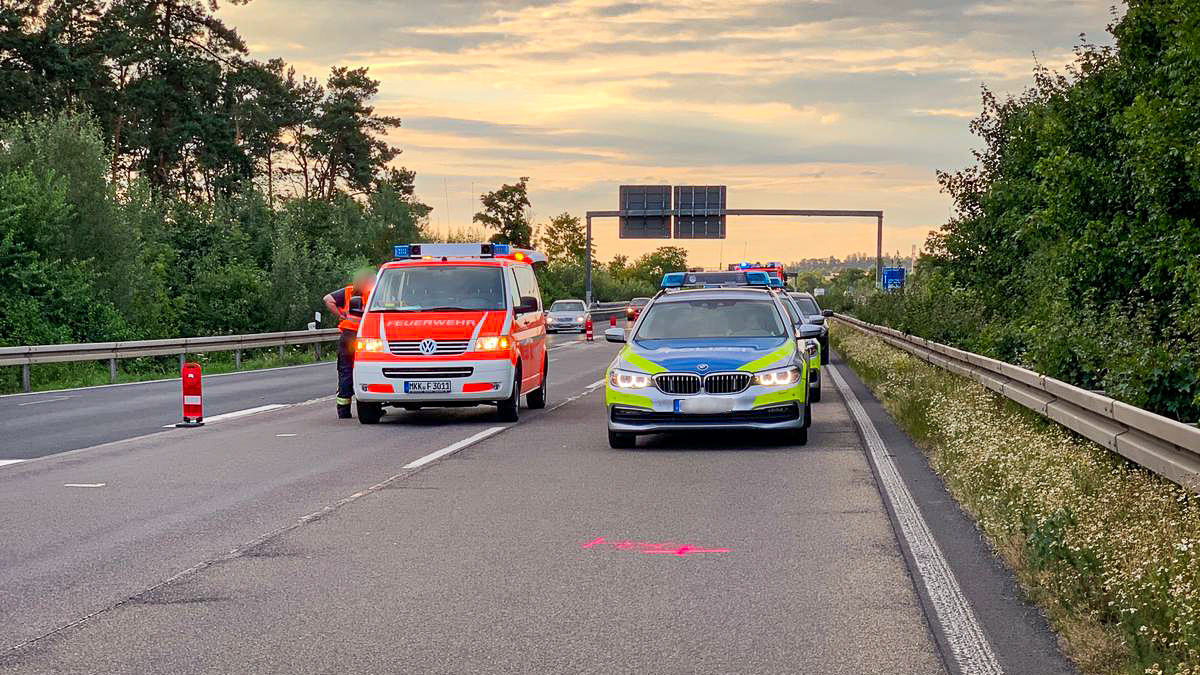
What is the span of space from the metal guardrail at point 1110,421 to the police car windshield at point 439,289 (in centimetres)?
589

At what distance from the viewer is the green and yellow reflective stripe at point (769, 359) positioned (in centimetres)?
1409

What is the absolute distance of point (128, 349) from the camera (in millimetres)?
29250

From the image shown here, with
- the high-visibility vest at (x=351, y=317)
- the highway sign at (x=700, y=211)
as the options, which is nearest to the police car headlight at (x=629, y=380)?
the high-visibility vest at (x=351, y=317)

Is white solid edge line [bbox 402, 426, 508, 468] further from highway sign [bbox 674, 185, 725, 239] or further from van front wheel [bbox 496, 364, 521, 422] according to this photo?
highway sign [bbox 674, 185, 725, 239]

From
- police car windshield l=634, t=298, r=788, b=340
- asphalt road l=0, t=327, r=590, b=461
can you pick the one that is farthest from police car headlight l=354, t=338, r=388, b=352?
police car windshield l=634, t=298, r=788, b=340

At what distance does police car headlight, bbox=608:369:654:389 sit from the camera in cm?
1411

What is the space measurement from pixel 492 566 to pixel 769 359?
266 inches

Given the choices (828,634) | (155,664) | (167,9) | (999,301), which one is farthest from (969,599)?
(167,9)

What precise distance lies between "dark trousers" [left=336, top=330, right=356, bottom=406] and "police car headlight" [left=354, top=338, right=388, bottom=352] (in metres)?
0.92

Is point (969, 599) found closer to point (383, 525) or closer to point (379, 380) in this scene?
point (383, 525)

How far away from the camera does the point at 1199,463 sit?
7180mm

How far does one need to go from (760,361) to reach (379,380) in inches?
198

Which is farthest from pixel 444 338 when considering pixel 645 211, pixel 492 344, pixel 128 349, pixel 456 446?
pixel 645 211

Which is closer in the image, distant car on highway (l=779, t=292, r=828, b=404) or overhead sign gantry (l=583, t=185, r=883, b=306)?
distant car on highway (l=779, t=292, r=828, b=404)
